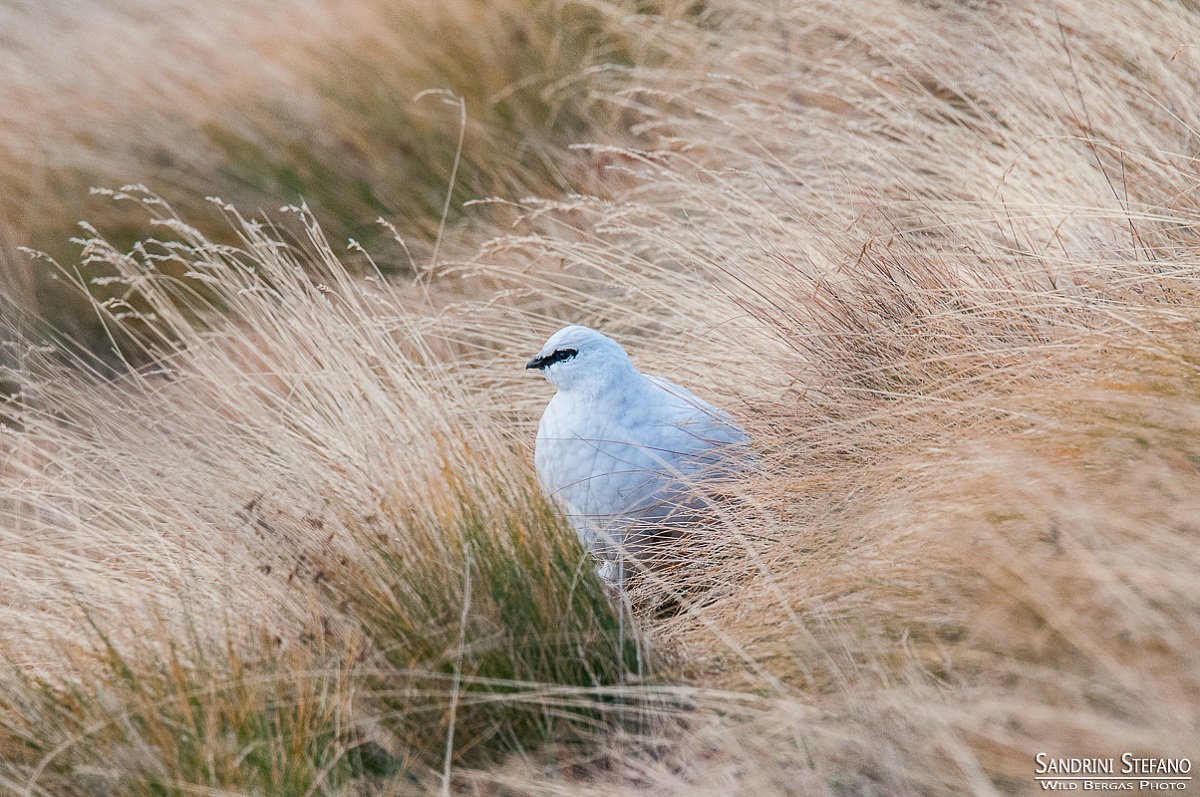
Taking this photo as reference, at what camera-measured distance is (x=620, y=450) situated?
8.35 ft

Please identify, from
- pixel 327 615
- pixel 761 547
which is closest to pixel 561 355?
pixel 761 547

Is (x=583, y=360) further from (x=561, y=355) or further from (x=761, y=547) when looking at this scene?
(x=761, y=547)

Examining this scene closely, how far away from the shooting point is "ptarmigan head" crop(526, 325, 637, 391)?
2.65 meters

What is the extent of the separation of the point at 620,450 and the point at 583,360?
257 mm

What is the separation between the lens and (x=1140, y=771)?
1.54 meters

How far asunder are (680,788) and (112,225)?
4.82 metres

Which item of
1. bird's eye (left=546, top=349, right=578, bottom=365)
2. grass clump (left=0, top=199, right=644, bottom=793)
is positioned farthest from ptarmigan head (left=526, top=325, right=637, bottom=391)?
grass clump (left=0, top=199, right=644, bottom=793)

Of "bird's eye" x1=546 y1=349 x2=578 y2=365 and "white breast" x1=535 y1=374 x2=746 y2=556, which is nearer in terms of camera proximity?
"white breast" x1=535 y1=374 x2=746 y2=556

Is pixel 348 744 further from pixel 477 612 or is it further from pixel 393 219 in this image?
pixel 393 219

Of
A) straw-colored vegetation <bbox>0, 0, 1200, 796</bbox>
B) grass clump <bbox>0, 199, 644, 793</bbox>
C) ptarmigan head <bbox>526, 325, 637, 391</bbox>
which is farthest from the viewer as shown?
ptarmigan head <bbox>526, 325, 637, 391</bbox>

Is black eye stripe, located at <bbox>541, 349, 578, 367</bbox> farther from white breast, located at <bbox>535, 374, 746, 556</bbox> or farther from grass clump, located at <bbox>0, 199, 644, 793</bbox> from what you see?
grass clump, located at <bbox>0, 199, 644, 793</bbox>

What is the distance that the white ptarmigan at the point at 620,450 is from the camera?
2.53 meters

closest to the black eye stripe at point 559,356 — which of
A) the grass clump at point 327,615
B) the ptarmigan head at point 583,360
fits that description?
the ptarmigan head at point 583,360

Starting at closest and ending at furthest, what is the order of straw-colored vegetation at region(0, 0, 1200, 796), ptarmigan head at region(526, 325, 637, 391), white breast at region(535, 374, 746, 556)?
straw-colored vegetation at region(0, 0, 1200, 796), white breast at region(535, 374, 746, 556), ptarmigan head at region(526, 325, 637, 391)
